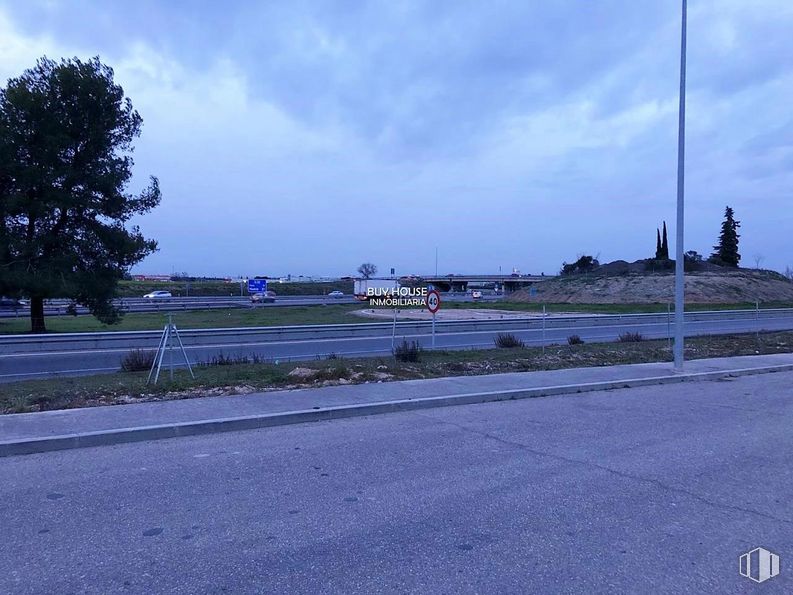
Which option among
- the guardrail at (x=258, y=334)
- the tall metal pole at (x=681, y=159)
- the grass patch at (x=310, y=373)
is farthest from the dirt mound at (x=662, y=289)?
the tall metal pole at (x=681, y=159)

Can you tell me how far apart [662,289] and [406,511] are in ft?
222

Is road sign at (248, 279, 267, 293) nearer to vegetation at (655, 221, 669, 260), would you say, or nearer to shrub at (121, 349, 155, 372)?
shrub at (121, 349, 155, 372)

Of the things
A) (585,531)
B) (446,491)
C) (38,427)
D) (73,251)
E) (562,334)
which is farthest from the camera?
(562,334)

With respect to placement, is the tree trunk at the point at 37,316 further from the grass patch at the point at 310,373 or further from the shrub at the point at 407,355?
the shrub at the point at 407,355

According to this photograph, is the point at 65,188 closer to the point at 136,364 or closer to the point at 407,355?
the point at 136,364

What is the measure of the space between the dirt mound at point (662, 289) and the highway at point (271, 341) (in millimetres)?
32422

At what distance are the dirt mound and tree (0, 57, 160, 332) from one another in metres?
51.7

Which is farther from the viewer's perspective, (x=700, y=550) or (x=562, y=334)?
(x=562, y=334)

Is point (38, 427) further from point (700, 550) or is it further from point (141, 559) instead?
point (700, 550)

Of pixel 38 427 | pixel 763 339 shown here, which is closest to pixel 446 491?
pixel 38 427

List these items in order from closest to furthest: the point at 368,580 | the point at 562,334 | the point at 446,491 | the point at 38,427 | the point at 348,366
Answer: the point at 368,580, the point at 446,491, the point at 38,427, the point at 348,366, the point at 562,334

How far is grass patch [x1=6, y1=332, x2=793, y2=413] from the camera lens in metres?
10.3

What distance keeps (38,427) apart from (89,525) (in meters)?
3.59

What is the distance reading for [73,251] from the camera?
88.7 feet
